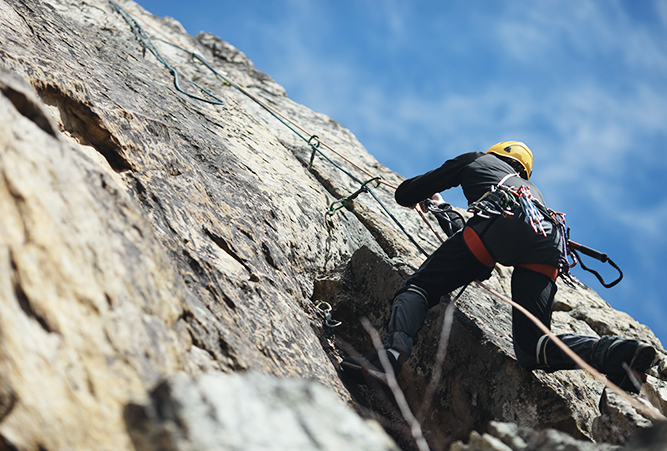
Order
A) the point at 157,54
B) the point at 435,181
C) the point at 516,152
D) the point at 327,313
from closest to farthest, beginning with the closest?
the point at 327,313 → the point at 435,181 → the point at 516,152 → the point at 157,54

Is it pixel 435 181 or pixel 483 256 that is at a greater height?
pixel 435 181

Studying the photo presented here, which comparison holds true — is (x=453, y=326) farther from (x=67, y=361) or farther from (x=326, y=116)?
(x=326, y=116)

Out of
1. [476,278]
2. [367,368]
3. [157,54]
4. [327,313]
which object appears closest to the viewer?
[367,368]

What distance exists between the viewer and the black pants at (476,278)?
125 inches

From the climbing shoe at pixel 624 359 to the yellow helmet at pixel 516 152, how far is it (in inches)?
71.5

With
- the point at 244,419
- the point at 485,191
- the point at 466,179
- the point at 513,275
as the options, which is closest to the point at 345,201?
the point at 466,179

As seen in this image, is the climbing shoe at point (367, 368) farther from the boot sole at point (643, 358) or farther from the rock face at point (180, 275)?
the boot sole at point (643, 358)

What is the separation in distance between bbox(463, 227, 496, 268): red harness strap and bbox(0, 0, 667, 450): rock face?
1.74 ft

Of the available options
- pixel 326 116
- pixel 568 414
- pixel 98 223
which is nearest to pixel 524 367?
pixel 568 414

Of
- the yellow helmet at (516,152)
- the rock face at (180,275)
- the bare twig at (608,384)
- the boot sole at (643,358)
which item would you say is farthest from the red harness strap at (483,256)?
the yellow helmet at (516,152)

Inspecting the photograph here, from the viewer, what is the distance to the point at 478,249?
3598 millimetres

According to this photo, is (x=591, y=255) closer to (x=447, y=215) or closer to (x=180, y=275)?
(x=447, y=215)

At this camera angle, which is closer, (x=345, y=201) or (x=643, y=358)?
(x=643, y=358)

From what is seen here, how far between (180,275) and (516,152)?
3102 millimetres
